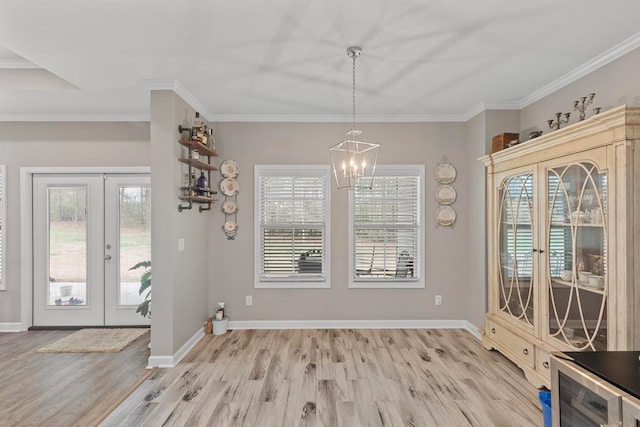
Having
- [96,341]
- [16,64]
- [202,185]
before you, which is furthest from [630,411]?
[16,64]

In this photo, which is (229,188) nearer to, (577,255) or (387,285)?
(387,285)

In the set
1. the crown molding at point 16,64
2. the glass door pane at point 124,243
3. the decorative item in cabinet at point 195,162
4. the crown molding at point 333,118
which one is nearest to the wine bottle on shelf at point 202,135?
the decorative item in cabinet at point 195,162

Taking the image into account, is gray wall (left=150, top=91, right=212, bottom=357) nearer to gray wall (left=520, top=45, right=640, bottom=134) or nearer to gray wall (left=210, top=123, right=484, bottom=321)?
gray wall (left=210, top=123, right=484, bottom=321)

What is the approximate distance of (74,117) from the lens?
14.8 feet

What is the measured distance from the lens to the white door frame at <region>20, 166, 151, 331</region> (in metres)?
4.52

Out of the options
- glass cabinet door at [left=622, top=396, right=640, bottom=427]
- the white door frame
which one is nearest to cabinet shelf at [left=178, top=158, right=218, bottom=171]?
the white door frame

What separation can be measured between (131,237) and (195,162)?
161 centimetres

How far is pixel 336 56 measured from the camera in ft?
9.41

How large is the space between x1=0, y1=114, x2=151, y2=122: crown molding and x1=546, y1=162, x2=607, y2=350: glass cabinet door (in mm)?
4641

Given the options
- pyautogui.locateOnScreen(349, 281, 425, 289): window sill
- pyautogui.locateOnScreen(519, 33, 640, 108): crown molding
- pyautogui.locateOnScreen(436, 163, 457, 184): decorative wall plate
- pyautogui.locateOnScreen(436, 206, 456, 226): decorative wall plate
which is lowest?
pyautogui.locateOnScreen(349, 281, 425, 289): window sill

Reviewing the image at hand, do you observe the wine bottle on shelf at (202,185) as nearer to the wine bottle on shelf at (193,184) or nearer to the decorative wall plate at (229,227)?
the wine bottle on shelf at (193,184)

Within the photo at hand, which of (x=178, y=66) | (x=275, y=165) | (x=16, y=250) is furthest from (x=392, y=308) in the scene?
(x=16, y=250)

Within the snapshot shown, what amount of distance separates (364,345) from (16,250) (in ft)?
15.0

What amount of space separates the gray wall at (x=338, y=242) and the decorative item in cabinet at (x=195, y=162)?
0.48m
